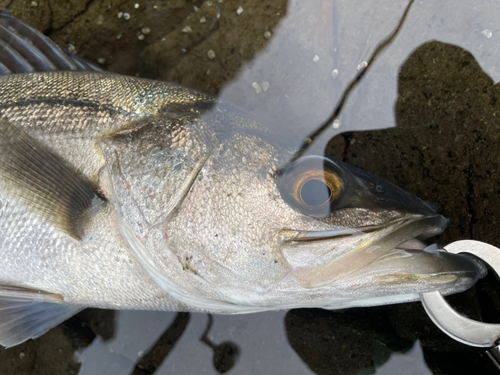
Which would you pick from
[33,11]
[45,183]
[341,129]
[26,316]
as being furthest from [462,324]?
[33,11]

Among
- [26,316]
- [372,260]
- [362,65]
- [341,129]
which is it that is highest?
[362,65]

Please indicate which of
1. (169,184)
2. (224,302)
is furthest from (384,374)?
(169,184)

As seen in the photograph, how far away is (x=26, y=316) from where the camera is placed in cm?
167

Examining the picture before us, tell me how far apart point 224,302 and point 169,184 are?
1.71 ft

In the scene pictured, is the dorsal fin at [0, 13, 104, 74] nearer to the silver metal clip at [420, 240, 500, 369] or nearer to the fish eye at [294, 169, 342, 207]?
the fish eye at [294, 169, 342, 207]

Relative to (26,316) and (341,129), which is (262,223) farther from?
(26,316)

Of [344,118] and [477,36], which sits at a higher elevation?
[477,36]

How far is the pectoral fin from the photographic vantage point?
1626 mm

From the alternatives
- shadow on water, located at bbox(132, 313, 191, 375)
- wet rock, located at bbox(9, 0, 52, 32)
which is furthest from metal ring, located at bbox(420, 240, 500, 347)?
wet rock, located at bbox(9, 0, 52, 32)

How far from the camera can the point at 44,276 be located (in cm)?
147

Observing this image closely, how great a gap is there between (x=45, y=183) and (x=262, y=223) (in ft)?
2.87

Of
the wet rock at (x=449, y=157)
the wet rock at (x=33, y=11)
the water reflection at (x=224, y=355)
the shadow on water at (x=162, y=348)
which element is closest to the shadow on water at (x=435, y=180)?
the wet rock at (x=449, y=157)

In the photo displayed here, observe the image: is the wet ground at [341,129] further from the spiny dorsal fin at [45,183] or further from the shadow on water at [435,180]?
the spiny dorsal fin at [45,183]

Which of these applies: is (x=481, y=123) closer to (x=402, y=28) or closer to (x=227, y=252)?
(x=402, y=28)
